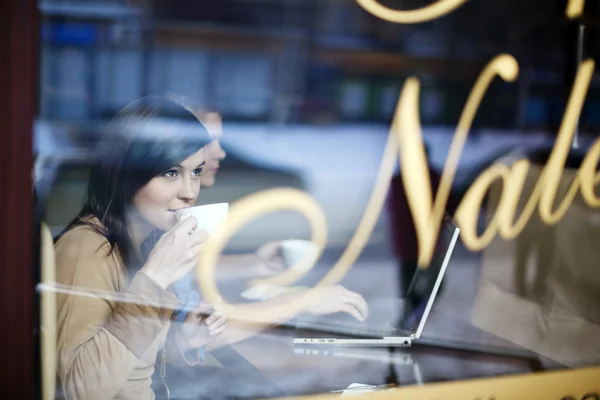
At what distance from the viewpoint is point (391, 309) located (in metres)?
2.23

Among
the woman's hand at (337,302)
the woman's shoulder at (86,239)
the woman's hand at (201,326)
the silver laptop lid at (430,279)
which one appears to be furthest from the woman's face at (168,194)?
the silver laptop lid at (430,279)

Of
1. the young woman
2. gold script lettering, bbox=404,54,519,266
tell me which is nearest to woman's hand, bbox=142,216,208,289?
the young woman

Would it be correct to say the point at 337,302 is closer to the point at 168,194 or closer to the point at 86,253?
the point at 168,194

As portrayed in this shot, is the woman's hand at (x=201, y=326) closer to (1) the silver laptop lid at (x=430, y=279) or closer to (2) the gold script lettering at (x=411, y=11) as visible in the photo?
(1) the silver laptop lid at (x=430, y=279)

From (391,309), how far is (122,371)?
2.81 ft

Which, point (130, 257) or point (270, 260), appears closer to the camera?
point (130, 257)

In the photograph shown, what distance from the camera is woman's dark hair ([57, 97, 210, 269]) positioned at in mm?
1754

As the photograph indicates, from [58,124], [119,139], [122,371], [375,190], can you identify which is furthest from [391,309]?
[58,124]

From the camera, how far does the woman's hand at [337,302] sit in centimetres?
209

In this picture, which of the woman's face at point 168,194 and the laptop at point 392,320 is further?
the laptop at point 392,320

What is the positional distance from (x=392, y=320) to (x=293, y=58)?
0.83 meters

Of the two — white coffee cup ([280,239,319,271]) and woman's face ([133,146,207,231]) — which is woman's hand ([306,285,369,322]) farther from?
woman's face ([133,146,207,231])

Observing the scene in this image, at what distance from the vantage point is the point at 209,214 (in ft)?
6.17

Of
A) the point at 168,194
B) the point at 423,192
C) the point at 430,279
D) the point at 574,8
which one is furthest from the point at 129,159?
the point at 574,8
